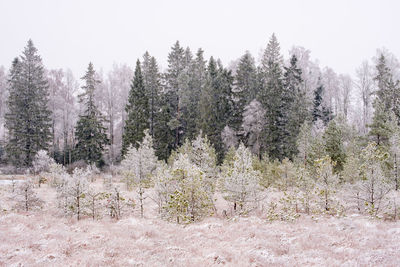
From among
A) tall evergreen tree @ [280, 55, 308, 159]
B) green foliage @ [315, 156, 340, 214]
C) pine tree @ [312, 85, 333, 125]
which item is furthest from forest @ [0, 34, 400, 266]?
pine tree @ [312, 85, 333, 125]

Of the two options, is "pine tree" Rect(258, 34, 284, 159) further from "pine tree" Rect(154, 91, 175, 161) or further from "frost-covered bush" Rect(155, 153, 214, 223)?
"frost-covered bush" Rect(155, 153, 214, 223)

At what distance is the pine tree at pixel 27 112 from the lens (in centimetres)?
3962

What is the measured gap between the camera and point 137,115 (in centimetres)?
4188

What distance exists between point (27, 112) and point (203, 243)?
137 feet

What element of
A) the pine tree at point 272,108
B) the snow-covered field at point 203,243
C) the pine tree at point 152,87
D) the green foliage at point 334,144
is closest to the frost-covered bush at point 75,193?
the snow-covered field at point 203,243

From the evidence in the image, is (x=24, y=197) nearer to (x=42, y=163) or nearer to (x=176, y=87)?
(x=42, y=163)

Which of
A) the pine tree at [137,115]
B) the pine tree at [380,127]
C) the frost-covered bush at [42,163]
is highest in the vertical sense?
the pine tree at [137,115]

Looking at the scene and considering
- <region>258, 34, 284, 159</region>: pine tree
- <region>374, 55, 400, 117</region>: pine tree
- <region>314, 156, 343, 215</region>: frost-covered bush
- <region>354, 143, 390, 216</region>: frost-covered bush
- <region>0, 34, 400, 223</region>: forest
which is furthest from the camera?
<region>258, 34, 284, 159</region>: pine tree

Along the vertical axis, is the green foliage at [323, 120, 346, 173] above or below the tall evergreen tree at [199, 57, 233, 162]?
below

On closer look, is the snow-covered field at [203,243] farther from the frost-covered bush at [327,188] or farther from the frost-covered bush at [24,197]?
the frost-covered bush at [24,197]

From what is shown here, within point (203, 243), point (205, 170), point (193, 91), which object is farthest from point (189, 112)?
point (203, 243)

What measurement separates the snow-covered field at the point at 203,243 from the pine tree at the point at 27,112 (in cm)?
3217

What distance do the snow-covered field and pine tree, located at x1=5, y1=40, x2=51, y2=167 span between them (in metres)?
32.2

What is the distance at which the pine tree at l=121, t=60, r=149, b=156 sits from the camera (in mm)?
40625
